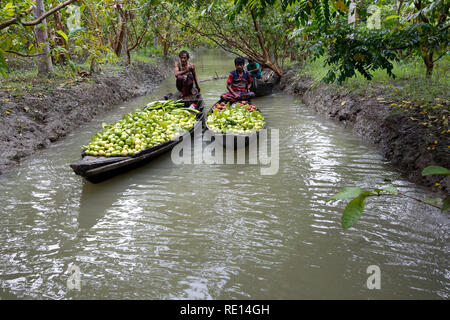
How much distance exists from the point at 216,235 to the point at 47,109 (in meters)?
5.74

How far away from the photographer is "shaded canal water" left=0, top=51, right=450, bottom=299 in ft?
9.20

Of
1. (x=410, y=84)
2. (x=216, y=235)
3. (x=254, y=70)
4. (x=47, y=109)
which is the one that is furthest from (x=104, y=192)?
(x=254, y=70)

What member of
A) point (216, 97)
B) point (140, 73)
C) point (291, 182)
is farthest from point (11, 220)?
point (140, 73)

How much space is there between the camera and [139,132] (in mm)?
5484

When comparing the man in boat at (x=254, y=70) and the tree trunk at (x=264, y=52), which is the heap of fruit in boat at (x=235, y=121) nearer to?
the man in boat at (x=254, y=70)

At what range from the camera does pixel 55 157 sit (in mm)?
5930

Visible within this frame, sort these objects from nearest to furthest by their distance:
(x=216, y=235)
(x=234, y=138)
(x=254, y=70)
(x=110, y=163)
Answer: (x=216, y=235) → (x=110, y=163) → (x=234, y=138) → (x=254, y=70)

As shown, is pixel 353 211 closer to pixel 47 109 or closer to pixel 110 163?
pixel 110 163

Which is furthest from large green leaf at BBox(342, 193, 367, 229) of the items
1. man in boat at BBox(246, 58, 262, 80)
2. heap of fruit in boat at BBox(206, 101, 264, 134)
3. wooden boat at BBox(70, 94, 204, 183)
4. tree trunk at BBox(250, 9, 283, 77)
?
tree trunk at BBox(250, 9, 283, 77)

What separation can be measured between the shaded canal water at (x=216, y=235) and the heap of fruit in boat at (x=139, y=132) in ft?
1.54

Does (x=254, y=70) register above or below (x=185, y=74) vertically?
above

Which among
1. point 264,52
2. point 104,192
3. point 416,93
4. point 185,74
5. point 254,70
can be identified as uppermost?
point 264,52

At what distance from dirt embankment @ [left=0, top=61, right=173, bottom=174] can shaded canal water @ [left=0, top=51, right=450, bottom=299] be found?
743 millimetres
